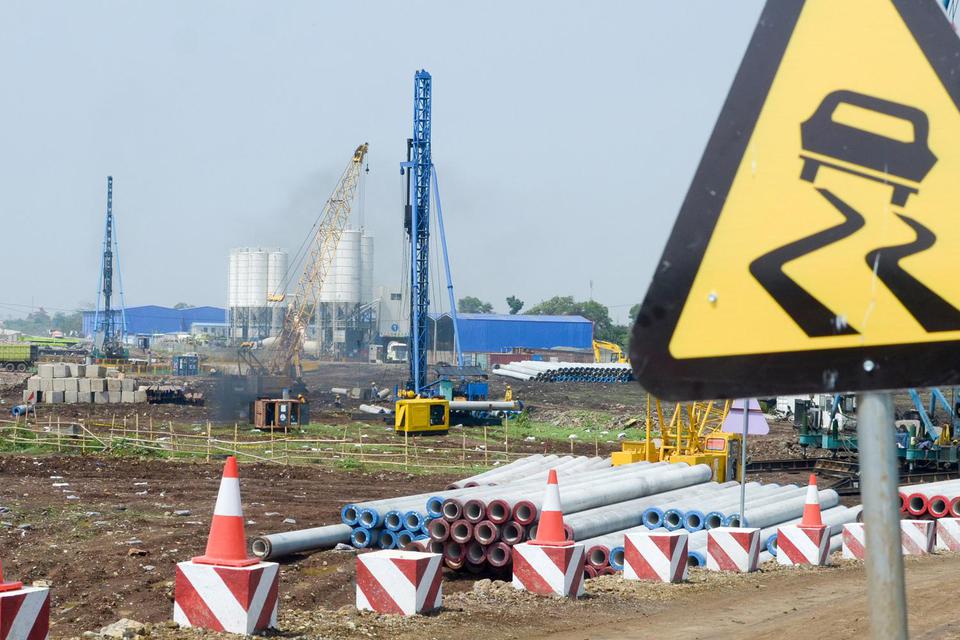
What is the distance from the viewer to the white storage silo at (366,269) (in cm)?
12169

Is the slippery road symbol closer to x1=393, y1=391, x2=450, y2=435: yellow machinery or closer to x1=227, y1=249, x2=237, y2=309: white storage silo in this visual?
x1=393, y1=391, x2=450, y2=435: yellow machinery

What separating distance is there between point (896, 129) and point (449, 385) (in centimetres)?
4813

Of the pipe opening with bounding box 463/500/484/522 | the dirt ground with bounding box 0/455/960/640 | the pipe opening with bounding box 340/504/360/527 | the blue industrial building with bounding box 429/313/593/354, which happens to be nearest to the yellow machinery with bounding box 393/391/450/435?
the dirt ground with bounding box 0/455/960/640

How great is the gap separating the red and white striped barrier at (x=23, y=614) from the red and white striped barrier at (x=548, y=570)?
4.63 metres

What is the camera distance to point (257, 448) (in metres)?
34.1

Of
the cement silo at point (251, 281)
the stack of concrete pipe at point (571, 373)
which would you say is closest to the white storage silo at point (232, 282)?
the cement silo at point (251, 281)

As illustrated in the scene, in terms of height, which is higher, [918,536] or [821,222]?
[821,222]

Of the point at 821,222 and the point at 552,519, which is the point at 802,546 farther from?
the point at 821,222

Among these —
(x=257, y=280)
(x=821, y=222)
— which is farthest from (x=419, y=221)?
(x=257, y=280)

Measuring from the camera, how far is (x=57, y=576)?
1404 cm

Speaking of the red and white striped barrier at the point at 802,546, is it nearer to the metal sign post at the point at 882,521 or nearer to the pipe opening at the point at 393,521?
the pipe opening at the point at 393,521

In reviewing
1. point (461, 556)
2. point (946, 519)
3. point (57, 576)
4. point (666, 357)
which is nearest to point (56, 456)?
point (57, 576)

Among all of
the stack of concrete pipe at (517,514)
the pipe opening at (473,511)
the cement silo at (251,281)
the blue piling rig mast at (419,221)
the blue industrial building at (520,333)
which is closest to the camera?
the stack of concrete pipe at (517,514)

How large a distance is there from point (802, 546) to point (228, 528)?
8.63m
